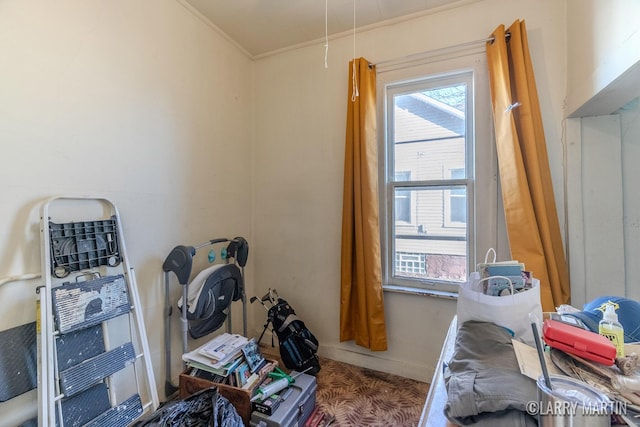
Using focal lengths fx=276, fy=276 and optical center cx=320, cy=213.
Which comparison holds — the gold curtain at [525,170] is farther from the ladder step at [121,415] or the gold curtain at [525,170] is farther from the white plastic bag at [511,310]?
the ladder step at [121,415]

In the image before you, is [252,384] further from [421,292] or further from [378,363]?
[421,292]

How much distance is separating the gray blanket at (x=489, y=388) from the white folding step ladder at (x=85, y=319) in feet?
5.23

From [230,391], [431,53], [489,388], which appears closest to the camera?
[489,388]

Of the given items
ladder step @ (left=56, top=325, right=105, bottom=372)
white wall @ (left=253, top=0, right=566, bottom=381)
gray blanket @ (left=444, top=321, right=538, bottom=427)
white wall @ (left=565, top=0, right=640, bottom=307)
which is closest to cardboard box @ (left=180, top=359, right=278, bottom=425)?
ladder step @ (left=56, top=325, right=105, bottom=372)

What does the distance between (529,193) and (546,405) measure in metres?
1.57

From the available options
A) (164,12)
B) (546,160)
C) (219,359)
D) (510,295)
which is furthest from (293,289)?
(164,12)

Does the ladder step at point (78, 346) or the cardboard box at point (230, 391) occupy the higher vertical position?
the ladder step at point (78, 346)

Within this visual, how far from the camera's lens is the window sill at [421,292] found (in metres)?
2.05

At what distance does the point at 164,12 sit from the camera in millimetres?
1911

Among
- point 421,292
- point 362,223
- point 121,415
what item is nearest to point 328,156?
point 362,223

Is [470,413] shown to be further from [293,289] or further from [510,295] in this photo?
[293,289]

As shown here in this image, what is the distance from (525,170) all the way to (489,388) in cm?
165

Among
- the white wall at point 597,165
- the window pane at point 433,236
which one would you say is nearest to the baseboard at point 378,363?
the window pane at point 433,236

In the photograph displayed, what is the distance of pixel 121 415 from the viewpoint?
141 cm
